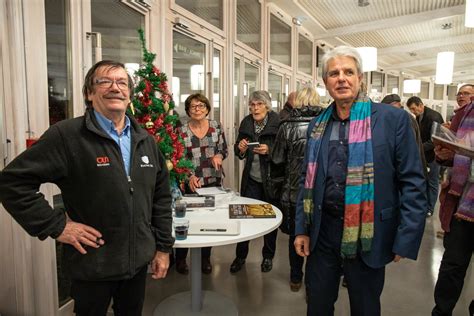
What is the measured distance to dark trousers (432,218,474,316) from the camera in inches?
77.3

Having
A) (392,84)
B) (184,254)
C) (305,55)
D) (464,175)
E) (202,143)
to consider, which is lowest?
(184,254)

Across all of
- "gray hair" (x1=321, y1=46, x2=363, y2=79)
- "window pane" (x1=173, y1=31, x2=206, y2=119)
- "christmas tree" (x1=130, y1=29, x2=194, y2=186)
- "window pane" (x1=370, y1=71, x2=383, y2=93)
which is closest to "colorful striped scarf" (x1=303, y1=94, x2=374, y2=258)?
"gray hair" (x1=321, y1=46, x2=363, y2=79)

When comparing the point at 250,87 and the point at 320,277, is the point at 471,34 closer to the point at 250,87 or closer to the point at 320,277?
the point at 250,87

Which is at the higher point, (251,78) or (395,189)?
(251,78)

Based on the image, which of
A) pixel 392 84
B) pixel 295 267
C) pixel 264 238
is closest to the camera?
pixel 295 267

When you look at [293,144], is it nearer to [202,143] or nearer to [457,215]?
[202,143]

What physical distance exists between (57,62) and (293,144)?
1.59m

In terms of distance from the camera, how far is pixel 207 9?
4059mm

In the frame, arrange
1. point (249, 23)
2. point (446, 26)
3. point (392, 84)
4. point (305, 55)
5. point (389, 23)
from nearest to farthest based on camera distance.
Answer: point (249, 23)
point (389, 23)
point (446, 26)
point (305, 55)
point (392, 84)

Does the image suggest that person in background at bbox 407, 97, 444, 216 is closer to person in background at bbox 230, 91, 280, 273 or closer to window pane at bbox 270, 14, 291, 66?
window pane at bbox 270, 14, 291, 66

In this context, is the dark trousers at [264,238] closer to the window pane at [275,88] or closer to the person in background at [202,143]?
the person in background at [202,143]

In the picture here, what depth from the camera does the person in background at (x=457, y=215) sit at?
192 centimetres

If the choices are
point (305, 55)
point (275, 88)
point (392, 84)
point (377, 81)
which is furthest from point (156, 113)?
point (392, 84)

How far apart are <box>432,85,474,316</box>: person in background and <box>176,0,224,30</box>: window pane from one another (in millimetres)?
2714
